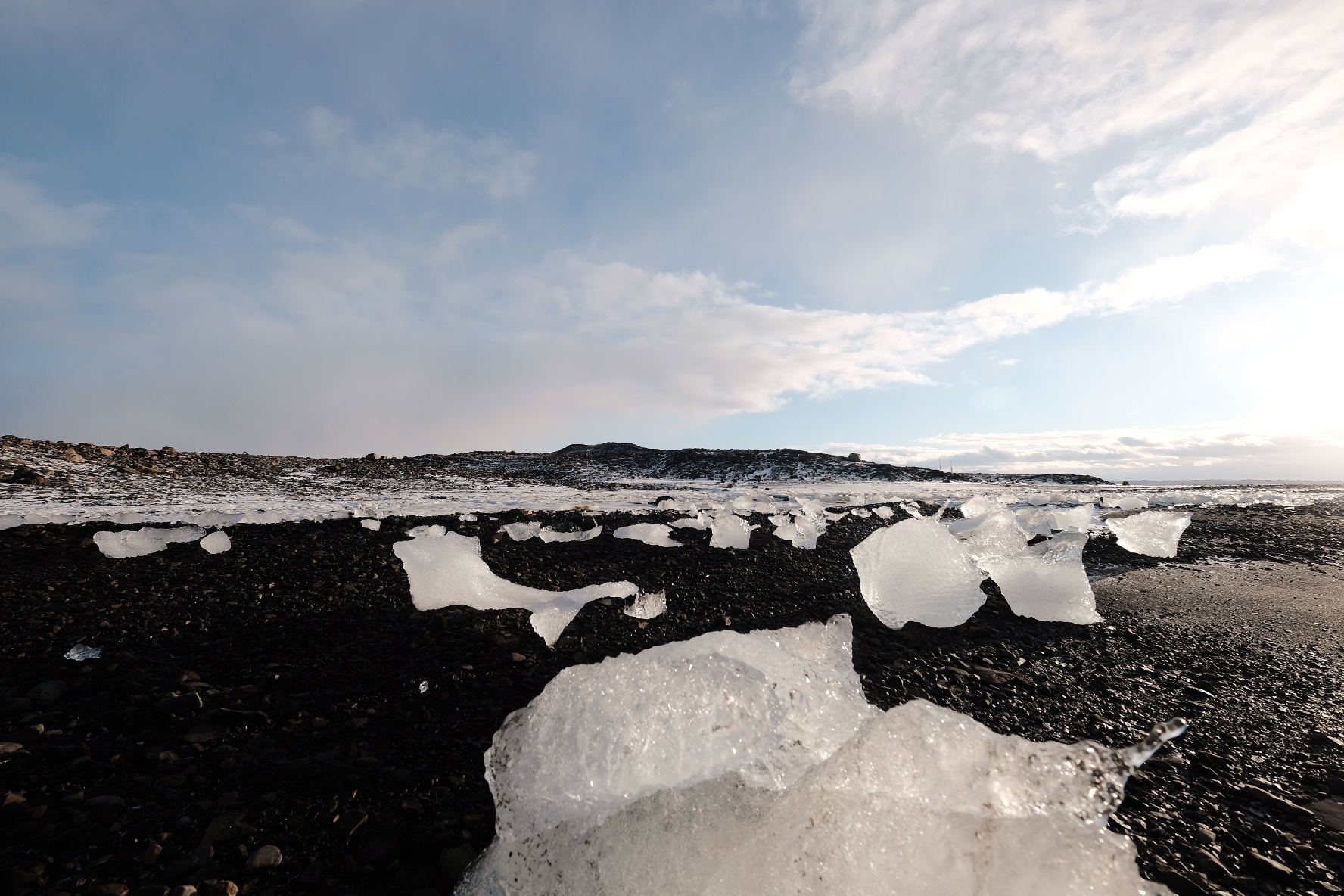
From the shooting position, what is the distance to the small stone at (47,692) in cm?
201

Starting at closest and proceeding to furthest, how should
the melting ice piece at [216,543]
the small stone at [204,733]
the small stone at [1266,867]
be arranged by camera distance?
the small stone at [1266,867]
the small stone at [204,733]
the melting ice piece at [216,543]

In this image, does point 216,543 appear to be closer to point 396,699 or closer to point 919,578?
point 396,699

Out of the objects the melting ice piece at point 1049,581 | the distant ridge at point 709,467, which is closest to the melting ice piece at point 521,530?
the melting ice piece at point 1049,581

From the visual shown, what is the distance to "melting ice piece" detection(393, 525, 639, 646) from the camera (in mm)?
2877

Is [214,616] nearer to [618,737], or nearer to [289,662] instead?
[289,662]

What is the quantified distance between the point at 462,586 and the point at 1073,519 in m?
6.25

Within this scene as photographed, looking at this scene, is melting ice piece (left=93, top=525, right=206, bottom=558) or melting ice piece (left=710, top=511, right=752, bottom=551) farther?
melting ice piece (left=710, top=511, right=752, bottom=551)

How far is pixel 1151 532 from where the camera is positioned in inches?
206

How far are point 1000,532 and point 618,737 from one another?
3.48m

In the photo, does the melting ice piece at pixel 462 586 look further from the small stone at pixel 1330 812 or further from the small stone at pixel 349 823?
the small stone at pixel 1330 812

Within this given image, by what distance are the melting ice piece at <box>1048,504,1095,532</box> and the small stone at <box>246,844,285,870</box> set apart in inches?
275

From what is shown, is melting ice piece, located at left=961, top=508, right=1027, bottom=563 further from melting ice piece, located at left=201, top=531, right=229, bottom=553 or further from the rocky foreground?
melting ice piece, located at left=201, top=531, right=229, bottom=553

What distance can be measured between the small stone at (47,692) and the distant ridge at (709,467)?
14.6 m

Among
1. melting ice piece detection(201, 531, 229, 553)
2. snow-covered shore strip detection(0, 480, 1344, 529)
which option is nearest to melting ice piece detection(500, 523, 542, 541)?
snow-covered shore strip detection(0, 480, 1344, 529)
